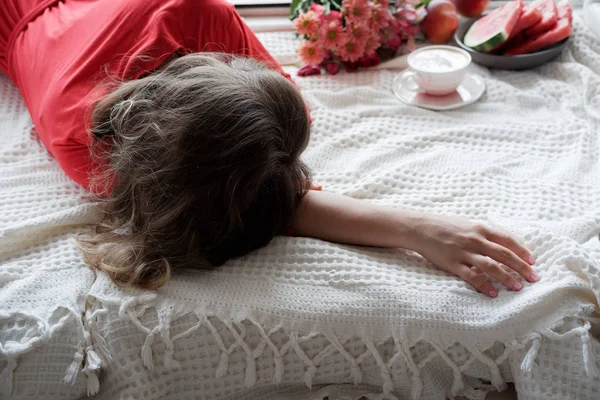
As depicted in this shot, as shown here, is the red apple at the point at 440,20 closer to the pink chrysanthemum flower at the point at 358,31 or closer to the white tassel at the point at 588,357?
the pink chrysanthemum flower at the point at 358,31

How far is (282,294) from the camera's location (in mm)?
943

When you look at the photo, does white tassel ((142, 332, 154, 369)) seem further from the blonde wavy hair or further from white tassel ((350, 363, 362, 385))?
white tassel ((350, 363, 362, 385))

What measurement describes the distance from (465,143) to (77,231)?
72 centimetres

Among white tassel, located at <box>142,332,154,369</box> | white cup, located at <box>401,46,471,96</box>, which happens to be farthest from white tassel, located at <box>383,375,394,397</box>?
white cup, located at <box>401,46,471,96</box>

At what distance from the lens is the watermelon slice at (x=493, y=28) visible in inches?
53.9

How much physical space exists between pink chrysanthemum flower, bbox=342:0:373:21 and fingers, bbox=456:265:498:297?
0.66 metres

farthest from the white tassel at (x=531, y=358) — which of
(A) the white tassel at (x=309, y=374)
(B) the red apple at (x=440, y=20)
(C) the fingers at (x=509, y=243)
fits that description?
(B) the red apple at (x=440, y=20)

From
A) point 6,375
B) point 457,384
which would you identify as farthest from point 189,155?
point 457,384

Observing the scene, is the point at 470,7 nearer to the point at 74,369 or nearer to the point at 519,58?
the point at 519,58

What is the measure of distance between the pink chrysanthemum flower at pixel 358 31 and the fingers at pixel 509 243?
593 mm

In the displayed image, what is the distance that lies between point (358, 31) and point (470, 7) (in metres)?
0.32

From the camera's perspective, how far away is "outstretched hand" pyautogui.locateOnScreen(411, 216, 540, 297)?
92 cm

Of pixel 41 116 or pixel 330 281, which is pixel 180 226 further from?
pixel 41 116

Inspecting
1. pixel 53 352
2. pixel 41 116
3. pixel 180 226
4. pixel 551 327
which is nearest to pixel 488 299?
pixel 551 327
